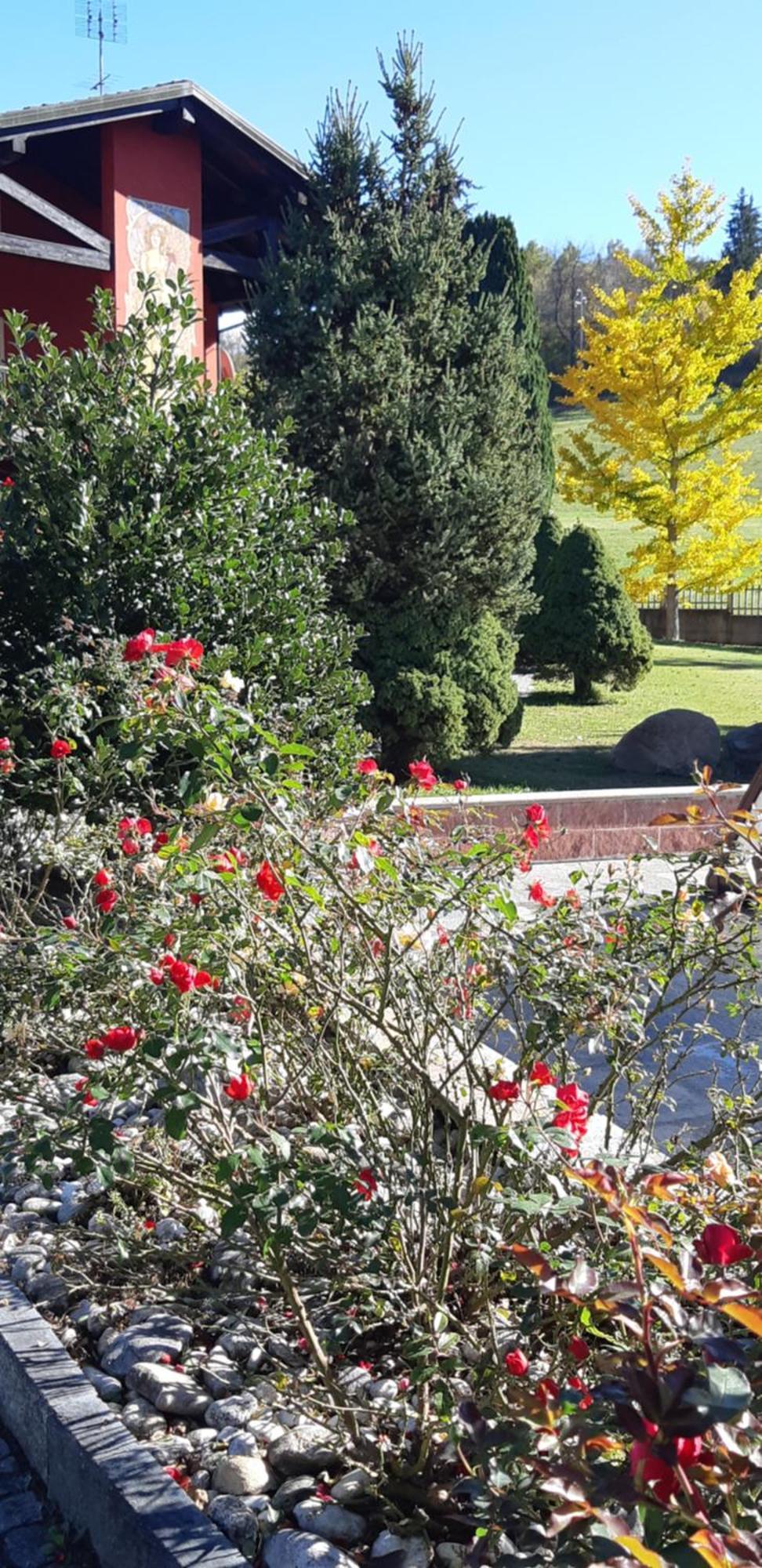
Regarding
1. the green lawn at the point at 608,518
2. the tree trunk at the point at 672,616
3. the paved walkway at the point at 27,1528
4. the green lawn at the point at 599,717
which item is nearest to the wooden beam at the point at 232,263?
the green lawn at the point at 599,717

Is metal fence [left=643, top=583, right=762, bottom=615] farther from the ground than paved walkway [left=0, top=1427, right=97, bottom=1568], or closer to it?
farther from the ground

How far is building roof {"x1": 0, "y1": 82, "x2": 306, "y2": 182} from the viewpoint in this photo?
38.7ft

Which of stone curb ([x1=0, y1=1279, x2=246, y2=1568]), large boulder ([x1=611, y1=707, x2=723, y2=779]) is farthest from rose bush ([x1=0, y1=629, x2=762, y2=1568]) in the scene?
large boulder ([x1=611, y1=707, x2=723, y2=779])

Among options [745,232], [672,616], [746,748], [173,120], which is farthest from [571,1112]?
[745,232]

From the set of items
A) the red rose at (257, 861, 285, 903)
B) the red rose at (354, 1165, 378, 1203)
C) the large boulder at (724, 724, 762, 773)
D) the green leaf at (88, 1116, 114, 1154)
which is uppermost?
the red rose at (257, 861, 285, 903)

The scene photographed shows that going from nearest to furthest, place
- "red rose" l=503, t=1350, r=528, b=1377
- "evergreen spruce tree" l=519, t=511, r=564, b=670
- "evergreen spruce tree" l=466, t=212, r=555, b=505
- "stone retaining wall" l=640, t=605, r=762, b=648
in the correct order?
"red rose" l=503, t=1350, r=528, b=1377 < "evergreen spruce tree" l=519, t=511, r=564, b=670 < "evergreen spruce tree" l=466, t=212, r=555, b=505 < "stone retaining wall" l=640, t=605, r=762, b=648

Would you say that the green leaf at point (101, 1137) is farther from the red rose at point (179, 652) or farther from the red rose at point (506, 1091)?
the red rose at point (179, 652)

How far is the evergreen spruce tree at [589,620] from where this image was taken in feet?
49.8

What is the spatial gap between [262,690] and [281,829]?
11.6 ft

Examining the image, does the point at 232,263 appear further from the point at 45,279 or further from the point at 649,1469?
the point at 649,1469

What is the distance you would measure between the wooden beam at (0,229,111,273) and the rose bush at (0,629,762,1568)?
9.86 metres

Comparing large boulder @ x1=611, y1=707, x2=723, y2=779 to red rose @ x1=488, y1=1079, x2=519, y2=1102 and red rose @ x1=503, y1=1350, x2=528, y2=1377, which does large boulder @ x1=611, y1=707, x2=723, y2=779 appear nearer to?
red rose @ x1=488, y1=1079, x2=519, y2=1102

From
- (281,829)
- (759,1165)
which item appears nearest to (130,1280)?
(281,829)

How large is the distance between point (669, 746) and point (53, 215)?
23.5 ft
